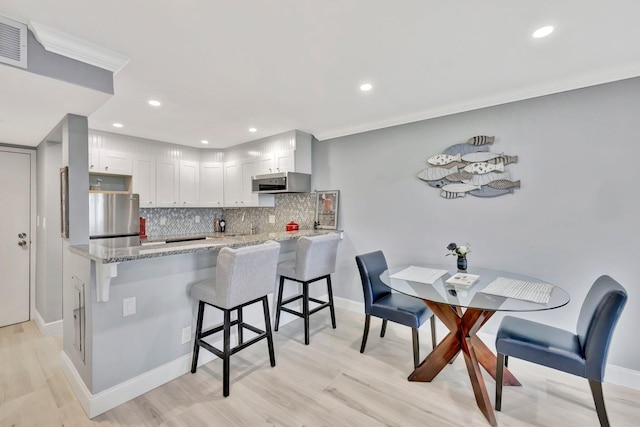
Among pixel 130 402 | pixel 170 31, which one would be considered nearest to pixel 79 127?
pixel 170 31

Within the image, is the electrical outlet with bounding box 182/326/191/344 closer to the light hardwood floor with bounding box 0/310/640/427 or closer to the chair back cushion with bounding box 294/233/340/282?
the light hardwood floor with bounding box 0/310/640/427

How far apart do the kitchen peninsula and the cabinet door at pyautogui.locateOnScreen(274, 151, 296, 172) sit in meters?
1.71

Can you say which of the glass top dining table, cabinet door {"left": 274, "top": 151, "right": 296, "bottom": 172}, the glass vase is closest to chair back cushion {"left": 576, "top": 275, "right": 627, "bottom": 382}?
the glass top dining table

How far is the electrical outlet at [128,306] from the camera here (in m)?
2.04

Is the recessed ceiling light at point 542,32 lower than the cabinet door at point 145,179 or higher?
higher

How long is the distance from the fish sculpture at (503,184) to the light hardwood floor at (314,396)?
1594 mm

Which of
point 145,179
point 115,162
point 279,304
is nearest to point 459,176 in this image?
point 279,304

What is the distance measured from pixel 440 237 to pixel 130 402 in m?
3.05

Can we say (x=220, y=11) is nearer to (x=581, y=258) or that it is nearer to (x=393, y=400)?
(x=393, y=400)

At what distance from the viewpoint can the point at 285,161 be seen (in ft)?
13.0

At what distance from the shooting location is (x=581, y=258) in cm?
239

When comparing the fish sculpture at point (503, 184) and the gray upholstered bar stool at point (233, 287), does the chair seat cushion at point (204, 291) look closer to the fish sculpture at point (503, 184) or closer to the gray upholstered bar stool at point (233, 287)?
the gray upholstered bar stool at point (233, 287)

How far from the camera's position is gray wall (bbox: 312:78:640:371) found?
2234 mm

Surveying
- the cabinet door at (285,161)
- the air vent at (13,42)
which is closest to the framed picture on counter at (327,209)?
the cabinet door at (285,161)
